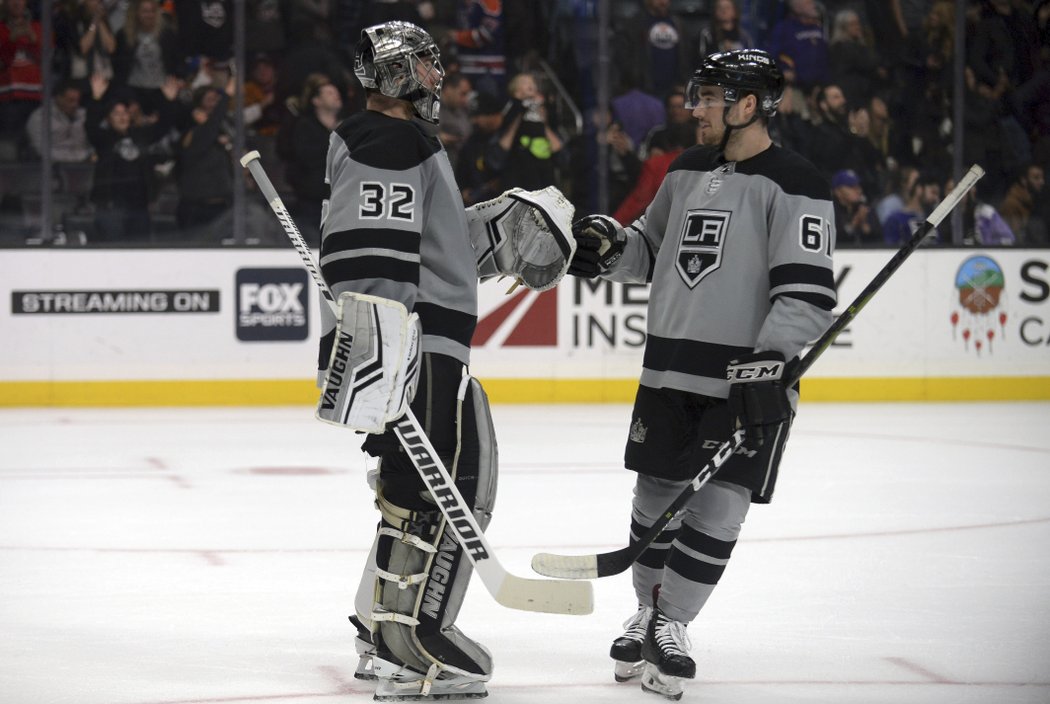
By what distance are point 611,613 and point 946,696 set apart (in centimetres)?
94

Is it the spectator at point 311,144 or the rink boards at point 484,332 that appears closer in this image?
the rink boards at point 484,332

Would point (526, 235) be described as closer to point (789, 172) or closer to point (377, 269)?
point (377, 269)

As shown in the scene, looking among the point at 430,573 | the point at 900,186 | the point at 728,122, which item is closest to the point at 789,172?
the point at 728,122

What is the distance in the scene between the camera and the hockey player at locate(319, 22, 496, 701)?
2746mm

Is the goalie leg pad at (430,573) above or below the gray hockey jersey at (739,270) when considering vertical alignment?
below

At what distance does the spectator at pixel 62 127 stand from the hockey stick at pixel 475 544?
5646 millimetres

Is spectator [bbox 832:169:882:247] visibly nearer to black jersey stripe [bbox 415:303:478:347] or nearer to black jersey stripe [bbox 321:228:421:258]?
black jersey stripe [bbox 415:303:478:347]

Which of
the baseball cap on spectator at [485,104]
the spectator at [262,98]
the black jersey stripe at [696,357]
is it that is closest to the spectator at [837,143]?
the baseball cap on spectator at [485,104]

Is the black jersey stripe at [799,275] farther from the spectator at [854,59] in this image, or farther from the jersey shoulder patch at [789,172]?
the spectator at [854,59]

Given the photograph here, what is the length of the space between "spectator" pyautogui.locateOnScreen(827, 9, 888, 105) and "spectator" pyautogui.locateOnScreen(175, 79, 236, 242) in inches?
134

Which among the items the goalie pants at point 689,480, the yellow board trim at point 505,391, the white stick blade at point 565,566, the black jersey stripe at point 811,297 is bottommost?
the yellow board trim at point 505,391

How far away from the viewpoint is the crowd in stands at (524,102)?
826cm

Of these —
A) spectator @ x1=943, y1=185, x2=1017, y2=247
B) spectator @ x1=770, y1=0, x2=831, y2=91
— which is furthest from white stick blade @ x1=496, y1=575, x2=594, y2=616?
spectator @ x1=770, y1=0, x2=831, y2=91

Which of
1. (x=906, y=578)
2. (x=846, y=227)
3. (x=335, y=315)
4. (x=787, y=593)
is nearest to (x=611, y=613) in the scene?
(x=787, y=593)
